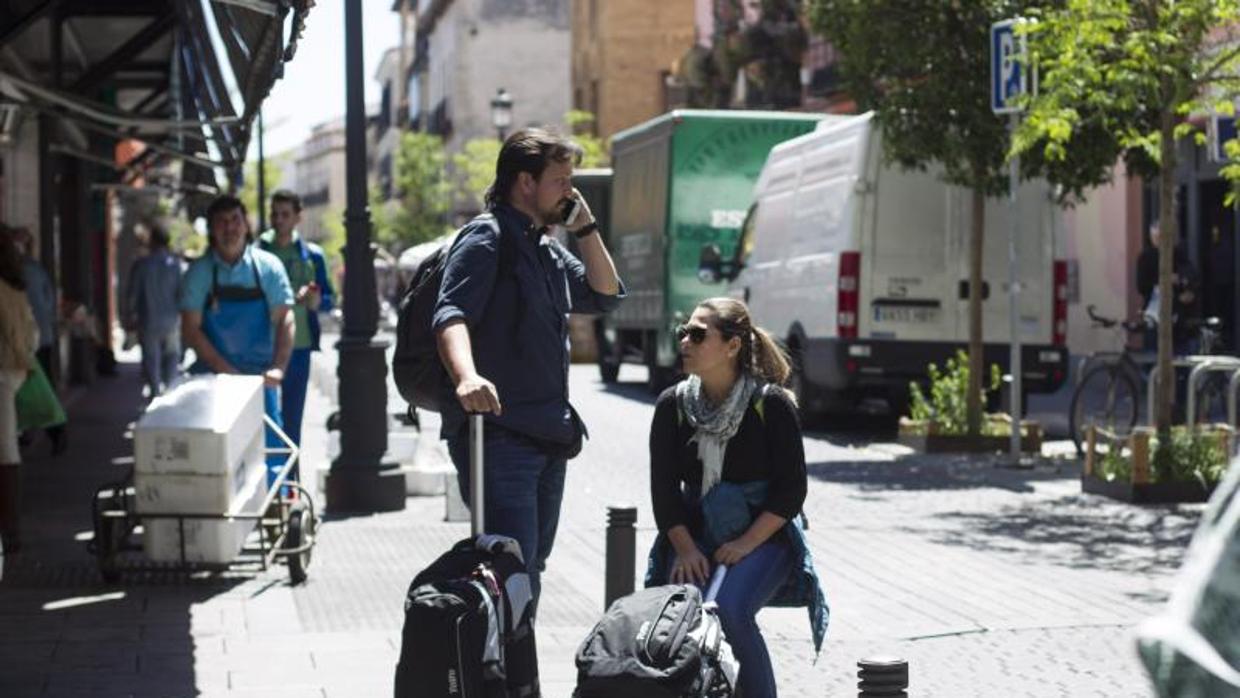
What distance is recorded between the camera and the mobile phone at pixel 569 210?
6.47m

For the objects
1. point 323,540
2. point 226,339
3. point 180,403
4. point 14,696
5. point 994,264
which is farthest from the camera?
point 994,264

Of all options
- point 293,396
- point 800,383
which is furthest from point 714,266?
point 293,396

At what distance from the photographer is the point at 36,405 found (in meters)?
12.8

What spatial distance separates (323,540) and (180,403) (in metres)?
2.21

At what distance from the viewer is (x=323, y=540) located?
484 inches

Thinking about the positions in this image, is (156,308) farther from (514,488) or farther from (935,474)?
(514,488)

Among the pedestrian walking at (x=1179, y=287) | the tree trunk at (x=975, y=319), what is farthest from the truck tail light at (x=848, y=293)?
the pedestrian walking at (x=1179, y=287)

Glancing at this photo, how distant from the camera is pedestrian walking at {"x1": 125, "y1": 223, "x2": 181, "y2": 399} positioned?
2130 cm

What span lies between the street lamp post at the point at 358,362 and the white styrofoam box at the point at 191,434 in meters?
3.59

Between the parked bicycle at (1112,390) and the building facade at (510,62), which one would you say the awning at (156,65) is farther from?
the building facade at (510,62)

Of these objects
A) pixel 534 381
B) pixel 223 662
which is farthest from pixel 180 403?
pixel 534 381

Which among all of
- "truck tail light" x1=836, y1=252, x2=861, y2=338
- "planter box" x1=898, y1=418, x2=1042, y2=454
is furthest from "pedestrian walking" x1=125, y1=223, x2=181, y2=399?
"planter box" x1=898, y1=418, x2=1042, y2=454

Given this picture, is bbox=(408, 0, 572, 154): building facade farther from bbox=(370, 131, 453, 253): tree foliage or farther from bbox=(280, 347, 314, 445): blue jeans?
bbox=(280, 347, 314, 445): blue jeans

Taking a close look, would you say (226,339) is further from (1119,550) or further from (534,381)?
(534,381)
